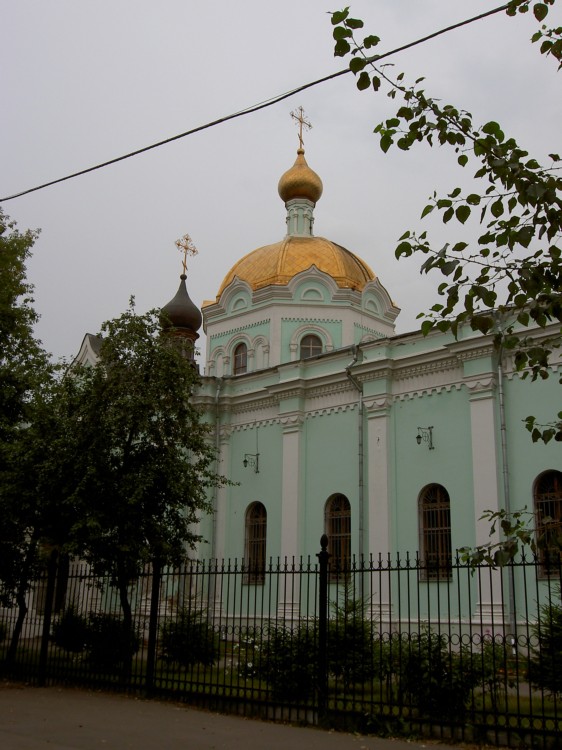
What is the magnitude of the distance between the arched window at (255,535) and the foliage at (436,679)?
11.9 m

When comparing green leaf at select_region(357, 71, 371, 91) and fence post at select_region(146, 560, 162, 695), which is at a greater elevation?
green leaf at select_region(357, 71, 371, 91)

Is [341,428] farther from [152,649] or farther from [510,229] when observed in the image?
[510,229]

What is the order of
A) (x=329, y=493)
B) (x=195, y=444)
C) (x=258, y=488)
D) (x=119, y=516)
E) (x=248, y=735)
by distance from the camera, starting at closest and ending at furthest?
1. (x=248, y=735)
2. (x=119, y=516)
3. (x=195, y=444)
4. (x=329, y=493)
5. (x=258, y=488)

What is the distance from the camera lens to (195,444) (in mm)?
14641

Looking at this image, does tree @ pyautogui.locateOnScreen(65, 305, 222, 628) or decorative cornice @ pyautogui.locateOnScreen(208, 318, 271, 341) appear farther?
decorative cornice @ pyautogui.locateOnScreen(208, 318, 271, 341)

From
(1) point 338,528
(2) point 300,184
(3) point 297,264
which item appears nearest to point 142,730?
(1) point 338,528

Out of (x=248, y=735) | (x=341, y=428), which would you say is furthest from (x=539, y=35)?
(x=341, y=428)

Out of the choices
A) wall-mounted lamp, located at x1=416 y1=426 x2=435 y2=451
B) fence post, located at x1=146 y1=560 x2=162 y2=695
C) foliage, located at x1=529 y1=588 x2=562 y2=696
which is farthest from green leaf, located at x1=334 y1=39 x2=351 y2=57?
wall-mounted lamp, located at x1=416 y1=426 x2=435 y2=451

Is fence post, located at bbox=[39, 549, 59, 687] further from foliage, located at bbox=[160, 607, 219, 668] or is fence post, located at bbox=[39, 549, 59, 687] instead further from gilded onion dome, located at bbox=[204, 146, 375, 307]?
gilded onion dome, located at bbox=[204, 146, 375, 307]

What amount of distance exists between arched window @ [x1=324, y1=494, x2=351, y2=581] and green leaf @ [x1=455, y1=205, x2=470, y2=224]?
14490 millimetres

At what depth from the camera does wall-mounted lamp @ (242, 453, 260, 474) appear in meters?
21.8

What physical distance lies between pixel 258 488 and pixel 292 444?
1775 mm

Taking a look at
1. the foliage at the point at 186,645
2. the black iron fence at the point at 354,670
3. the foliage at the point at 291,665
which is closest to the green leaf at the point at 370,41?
the black iron fence at the point at 354,670

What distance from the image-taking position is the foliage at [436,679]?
29.3 feet
